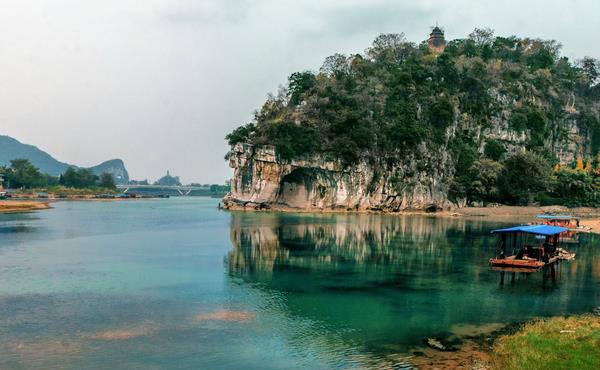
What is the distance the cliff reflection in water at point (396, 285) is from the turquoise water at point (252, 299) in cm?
10

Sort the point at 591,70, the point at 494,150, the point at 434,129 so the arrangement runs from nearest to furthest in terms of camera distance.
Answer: the point at 434,129
the point at 494,150
the point at 591,70

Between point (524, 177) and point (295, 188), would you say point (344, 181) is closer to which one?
point (295, 188)

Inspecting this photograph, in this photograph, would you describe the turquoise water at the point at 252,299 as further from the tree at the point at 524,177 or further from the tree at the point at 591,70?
the tree at the point at 591,70

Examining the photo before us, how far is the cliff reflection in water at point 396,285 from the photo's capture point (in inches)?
882

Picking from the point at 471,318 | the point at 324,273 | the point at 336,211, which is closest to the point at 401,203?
the point at 336,211

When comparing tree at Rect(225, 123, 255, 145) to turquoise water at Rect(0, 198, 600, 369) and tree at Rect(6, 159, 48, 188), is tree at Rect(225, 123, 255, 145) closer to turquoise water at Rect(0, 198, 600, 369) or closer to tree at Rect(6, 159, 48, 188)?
turquoise water at Rect(0, 198, 600, 369)

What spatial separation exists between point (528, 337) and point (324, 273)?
16550 millimetres

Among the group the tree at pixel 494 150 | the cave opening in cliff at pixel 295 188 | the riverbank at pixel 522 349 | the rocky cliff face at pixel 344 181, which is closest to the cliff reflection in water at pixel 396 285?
the riverbank at pixel 522 349

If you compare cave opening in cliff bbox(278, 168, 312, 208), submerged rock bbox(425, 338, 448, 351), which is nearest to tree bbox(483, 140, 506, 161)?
cave opening in cliff bbox(278, 168, 312, 208)

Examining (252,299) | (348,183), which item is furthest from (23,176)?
(252,299)

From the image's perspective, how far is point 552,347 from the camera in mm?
17062

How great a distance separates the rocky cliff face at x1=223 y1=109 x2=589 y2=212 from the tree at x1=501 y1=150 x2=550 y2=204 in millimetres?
10671

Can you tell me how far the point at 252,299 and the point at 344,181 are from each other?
248ft

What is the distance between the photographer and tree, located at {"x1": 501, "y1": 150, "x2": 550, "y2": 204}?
100438mm
